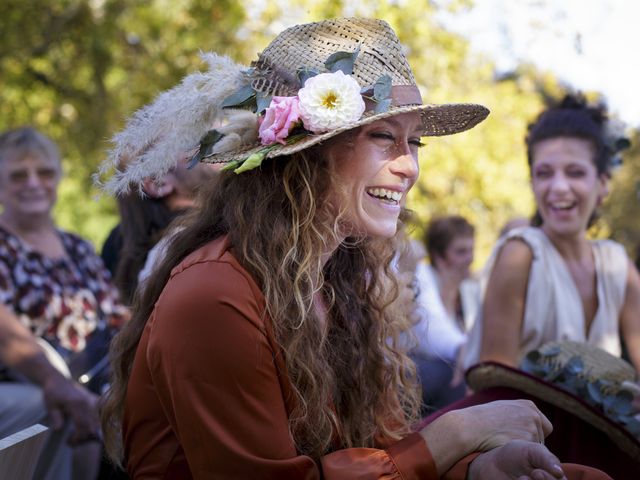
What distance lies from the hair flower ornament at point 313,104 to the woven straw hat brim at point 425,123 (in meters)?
0.02

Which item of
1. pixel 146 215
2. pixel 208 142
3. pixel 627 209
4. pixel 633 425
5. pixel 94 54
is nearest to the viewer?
pixel 208 142

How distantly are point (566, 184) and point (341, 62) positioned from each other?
1.93 m

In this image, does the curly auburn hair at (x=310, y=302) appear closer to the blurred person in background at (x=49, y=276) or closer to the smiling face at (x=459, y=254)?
the blurred person in background at (x=49, y=276)

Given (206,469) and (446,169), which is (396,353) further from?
(446,169)

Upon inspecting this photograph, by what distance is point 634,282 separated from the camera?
Answer: 4.03 meters

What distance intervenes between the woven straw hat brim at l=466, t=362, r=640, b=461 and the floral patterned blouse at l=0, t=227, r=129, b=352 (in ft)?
6.80

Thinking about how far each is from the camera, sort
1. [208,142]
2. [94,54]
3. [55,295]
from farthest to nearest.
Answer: [94,54], [55,295], [208,142]

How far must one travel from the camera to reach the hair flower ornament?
2.27m

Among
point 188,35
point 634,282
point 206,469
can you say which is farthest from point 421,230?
point 206,469

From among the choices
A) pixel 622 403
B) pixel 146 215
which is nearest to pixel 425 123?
pixel 622 403

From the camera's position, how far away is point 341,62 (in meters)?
2.38

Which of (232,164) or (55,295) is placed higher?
(232,164)

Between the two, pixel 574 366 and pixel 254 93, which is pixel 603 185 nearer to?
pixel 574 366

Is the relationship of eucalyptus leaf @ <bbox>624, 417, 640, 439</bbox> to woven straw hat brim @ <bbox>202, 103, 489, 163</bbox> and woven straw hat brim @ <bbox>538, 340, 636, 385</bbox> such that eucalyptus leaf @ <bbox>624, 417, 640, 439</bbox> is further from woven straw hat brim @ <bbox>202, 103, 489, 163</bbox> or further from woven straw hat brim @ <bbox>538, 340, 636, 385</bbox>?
woven straw hat brim @ <bbox>202, 103, 489, 163</bbox>
